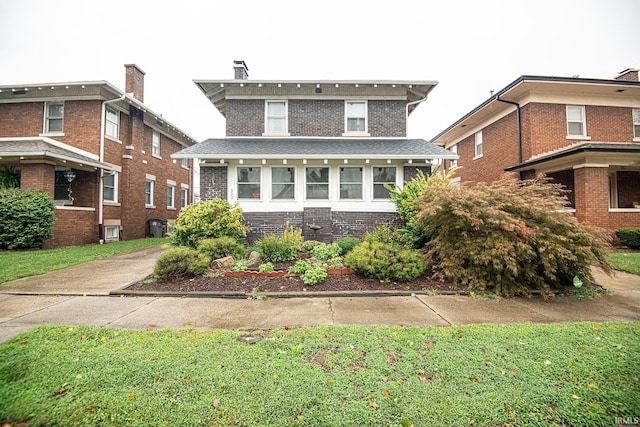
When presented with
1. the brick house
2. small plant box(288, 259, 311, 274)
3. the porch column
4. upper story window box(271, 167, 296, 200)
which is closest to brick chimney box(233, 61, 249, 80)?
upper story window box(271, 167, 296, 200)

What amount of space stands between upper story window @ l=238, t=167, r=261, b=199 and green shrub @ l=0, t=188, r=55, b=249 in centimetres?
734

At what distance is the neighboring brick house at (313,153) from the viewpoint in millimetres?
10391

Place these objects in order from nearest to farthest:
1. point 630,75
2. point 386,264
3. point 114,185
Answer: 1. point 386,264
2. point 630,75
3. point 114,185

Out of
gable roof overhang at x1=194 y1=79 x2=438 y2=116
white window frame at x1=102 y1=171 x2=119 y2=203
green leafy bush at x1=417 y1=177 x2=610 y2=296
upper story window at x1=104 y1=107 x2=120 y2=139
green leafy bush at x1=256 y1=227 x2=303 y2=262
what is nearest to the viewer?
green leafy bush at x1=417 y1=177 x2=610 y2=296

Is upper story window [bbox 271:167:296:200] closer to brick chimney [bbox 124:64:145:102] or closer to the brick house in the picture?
the brick house

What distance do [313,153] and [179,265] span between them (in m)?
6.01

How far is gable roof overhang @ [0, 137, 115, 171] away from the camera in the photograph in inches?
404

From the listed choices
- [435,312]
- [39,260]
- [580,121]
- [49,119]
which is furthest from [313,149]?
[49,119]

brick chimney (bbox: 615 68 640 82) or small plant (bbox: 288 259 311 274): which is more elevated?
brick chimney (bbox: 615 68 640 82)

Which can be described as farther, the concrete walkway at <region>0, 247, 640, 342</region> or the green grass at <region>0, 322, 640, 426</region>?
the concrete walkway at <region>0, 247, 640, 342</region>

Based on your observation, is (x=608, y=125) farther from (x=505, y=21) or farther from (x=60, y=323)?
(x=60, y=323)

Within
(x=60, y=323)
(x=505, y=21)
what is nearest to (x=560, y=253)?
(x=60, y=323)

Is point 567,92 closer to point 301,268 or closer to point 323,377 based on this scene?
point 301,268

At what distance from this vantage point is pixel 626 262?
795 cm
